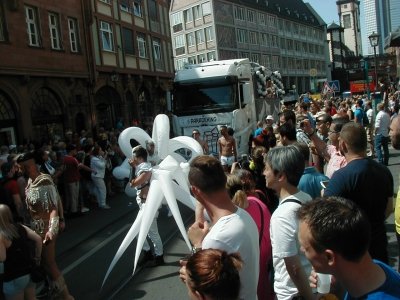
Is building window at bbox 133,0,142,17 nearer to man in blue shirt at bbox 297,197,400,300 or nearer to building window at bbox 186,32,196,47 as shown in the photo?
building window at bbox 186,32,196,47

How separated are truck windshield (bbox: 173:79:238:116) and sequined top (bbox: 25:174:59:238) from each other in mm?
9950

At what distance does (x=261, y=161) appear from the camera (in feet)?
21.7

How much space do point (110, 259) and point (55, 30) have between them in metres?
17.6

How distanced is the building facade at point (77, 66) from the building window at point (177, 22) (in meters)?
31.4

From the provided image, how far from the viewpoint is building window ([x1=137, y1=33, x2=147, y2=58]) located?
107 ft

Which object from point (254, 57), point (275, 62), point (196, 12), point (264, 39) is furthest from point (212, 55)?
point (275, 62)

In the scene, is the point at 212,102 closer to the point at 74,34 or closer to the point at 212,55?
the point at 74,34

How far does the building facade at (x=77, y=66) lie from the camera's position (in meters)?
19.3

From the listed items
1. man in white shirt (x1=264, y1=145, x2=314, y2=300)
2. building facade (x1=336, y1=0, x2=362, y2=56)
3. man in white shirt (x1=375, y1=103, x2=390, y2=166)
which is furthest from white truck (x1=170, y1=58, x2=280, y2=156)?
building facade (x1=336, y1=0, x2=362, y2=56)

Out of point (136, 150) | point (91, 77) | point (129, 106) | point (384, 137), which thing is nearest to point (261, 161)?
point (136, 150)

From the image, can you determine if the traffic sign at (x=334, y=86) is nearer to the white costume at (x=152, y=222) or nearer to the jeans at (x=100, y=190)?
the jeans at (x=100, y=190)

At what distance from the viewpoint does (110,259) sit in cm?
762

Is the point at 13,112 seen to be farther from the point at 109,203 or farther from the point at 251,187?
→ the point at 251,187

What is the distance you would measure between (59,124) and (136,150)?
54.9 ft
